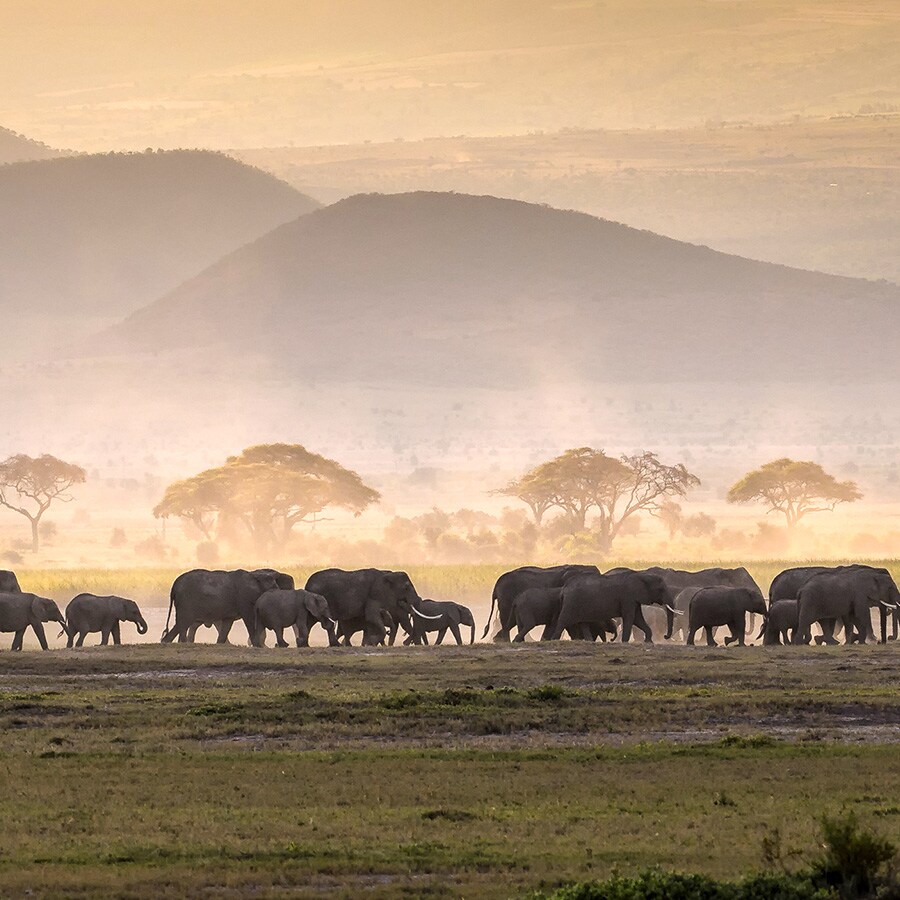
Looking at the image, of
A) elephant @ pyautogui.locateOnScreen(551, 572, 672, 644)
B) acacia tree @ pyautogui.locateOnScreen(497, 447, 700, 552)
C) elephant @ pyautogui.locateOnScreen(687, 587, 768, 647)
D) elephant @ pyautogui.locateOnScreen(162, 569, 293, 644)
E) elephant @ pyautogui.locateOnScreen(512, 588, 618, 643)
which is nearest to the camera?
elephant @ pyautogui.locateOnScreen(551, 572, 672, 644)

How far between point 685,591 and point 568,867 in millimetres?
34648

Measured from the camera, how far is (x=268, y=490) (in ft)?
345

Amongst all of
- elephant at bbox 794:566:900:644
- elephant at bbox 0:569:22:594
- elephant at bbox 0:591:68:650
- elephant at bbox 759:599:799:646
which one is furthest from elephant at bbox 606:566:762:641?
elephant at bbox 0:569:22:594

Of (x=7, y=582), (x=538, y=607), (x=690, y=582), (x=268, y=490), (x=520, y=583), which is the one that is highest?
(x=268, y=490)

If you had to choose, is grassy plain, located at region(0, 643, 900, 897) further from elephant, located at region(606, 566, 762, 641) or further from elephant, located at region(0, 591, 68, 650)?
elephant, located at region(606, 566, 762, 641)

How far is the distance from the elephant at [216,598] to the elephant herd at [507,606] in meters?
0.02

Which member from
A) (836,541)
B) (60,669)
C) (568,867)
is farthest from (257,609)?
(836,541)

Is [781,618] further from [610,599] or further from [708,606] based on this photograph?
[610,599]

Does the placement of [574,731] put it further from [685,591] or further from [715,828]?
[685,591]

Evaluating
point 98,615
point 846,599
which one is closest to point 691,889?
point 846,599

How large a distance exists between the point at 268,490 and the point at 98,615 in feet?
189

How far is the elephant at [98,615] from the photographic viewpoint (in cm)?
4706

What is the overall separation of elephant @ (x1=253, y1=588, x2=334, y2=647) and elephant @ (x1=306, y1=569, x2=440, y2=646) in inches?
37.7

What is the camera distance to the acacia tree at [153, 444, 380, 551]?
342ft
